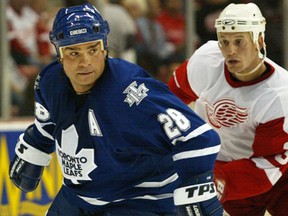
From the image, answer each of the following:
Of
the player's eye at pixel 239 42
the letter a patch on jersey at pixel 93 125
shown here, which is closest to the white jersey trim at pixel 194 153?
the letter a patch on jersey at pixel 93 125

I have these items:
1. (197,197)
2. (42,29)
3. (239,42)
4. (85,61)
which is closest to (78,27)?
(85,61)

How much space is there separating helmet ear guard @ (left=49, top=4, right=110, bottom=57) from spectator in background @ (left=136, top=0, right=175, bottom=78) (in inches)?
108

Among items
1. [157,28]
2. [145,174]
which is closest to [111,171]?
[145,174]

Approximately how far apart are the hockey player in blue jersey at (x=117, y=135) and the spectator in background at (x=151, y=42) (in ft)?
8.66

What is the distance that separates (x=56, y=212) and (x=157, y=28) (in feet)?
9.10

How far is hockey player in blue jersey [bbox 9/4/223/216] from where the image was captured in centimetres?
294

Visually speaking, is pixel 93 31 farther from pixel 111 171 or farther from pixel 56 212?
pixel 56 212

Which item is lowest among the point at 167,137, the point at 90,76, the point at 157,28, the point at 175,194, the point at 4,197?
the point at 4,197

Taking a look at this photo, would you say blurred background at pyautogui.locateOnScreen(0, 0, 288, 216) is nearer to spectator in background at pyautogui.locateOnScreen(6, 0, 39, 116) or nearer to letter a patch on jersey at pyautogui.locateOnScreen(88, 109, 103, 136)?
spectator in background at pyautogui.locateOnScreen(6, 0, 39, 116)

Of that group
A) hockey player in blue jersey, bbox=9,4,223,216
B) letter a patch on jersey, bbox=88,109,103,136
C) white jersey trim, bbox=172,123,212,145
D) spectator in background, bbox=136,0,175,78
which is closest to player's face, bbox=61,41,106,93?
hockey player in blue jersey, bbox=9,4,223,216

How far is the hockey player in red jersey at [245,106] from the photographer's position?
3537 millimetres

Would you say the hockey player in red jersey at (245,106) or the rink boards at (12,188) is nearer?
the hockey player in red jersey at (245,106)

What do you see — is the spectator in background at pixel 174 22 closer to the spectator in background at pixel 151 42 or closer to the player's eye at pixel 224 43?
the spectator in background at pixel 151 42

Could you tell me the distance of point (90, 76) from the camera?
9.87ft
